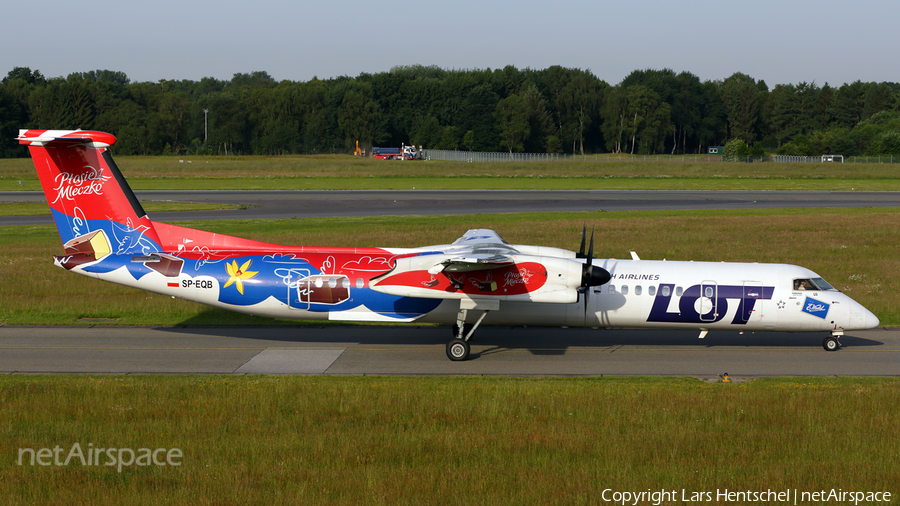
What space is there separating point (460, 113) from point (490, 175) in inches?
2416

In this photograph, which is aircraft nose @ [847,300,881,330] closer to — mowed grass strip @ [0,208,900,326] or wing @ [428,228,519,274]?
mowed grass strip @ [0,208,900,326]

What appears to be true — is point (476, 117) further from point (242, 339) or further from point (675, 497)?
point (675, 497)

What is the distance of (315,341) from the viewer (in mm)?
22141

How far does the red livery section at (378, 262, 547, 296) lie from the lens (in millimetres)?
19047

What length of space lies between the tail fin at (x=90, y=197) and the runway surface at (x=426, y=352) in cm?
308

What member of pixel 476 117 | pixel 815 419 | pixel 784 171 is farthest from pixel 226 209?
pixel 476 117

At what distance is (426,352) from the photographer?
69.2 feet

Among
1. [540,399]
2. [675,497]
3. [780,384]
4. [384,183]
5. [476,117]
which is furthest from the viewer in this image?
[476,117]

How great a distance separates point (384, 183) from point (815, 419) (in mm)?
73501

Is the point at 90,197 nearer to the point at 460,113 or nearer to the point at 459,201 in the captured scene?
the point at 459,201

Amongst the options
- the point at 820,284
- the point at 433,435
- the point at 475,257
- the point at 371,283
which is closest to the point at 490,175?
the point at 820,284

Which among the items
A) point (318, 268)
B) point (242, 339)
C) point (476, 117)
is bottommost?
point (242, 339)

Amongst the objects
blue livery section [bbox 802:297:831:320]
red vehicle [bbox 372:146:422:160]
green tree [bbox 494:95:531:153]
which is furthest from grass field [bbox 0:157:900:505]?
green tree [bbox 494:95:531:153]

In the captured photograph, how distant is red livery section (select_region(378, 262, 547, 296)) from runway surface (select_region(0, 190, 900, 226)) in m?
33.4
